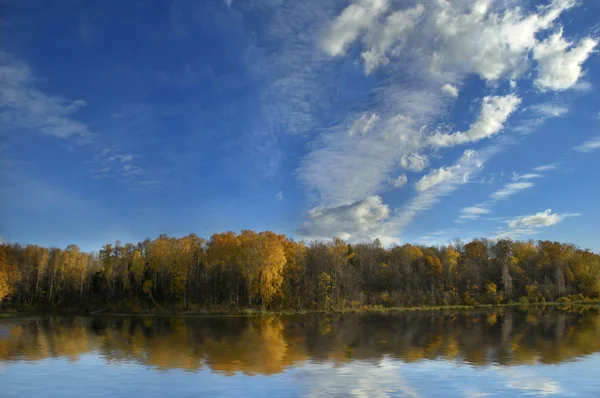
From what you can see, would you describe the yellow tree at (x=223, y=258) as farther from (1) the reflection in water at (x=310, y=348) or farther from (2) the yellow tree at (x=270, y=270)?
(1) the reflection in water at (x=310, y=348)

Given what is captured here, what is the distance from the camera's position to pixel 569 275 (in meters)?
101

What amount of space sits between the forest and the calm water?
39680 millimetres

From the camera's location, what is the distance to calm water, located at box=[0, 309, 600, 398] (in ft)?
52.8

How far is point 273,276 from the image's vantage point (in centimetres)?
6944

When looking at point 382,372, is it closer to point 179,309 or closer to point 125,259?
point 179,309

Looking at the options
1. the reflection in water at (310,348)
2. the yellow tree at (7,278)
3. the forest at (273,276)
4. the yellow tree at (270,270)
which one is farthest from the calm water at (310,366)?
the yellow tree at (7,278)

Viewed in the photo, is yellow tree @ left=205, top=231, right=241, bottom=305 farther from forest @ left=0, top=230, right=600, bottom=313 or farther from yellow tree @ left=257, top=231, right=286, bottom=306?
yellow tree @ left=257, top=231, right=286, bottom=306

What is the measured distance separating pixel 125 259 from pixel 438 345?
7433 centimetres

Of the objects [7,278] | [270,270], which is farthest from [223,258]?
[7,278]

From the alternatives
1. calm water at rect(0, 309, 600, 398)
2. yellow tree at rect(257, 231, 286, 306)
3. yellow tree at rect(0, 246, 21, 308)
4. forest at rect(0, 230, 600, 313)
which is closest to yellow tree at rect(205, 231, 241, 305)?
forest at rect(0, 230, 600, 313)

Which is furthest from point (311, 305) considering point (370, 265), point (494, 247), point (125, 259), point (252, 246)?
point (494, 247)

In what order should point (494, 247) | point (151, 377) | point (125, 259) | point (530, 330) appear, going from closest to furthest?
1. point (151, 377)
2. point (530, 330)
3. point (125, 259)
4. point (494, 247)

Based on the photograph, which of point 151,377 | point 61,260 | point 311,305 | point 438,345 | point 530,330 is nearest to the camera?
point 151,377

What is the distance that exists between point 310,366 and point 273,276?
4909 centimetres
